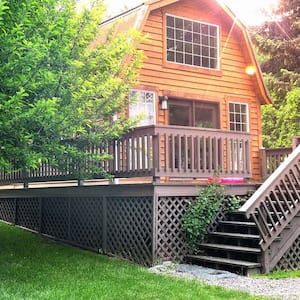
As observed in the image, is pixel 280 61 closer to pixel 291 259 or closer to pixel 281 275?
pixel 291 259

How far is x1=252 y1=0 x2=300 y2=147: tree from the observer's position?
2031 centimetres

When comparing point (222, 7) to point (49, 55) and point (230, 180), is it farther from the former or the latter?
point (49, 55)

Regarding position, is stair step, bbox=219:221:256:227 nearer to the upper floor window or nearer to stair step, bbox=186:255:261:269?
stair step, bbox=186:255:261:269

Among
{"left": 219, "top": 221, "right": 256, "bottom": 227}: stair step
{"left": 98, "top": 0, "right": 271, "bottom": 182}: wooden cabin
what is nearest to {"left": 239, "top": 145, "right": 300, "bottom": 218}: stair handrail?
{"left": 219, "top": 221, "right": 256, "bottom": 227}: stair step

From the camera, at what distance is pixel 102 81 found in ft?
23.6

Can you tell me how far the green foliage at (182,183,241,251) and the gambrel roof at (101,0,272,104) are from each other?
4.06 meters

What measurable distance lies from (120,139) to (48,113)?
2648mm

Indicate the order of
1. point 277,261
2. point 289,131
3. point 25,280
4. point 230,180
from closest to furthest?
point 25,280
point 277,261
point 230,180
point 289,131

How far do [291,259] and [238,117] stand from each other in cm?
560

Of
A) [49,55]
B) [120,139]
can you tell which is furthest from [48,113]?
[120,139]

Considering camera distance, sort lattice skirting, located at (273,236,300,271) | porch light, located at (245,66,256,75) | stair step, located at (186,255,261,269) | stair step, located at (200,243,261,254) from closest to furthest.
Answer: stair step, located at (186,255,261,269) → stair step, located at (200,243,261,254) → lattice skirting, located at (273,236,300,271) → porch light, located at (245,66,256,75)

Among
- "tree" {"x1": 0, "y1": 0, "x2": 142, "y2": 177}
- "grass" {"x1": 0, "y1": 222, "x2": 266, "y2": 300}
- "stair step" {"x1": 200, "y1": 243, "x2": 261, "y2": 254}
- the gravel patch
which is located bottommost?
the gravel patch

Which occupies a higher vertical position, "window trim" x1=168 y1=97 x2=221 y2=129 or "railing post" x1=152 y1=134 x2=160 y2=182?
"window trim" x1=168 y1=97 x2=221 y2=129

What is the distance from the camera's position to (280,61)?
2145 centimetres
